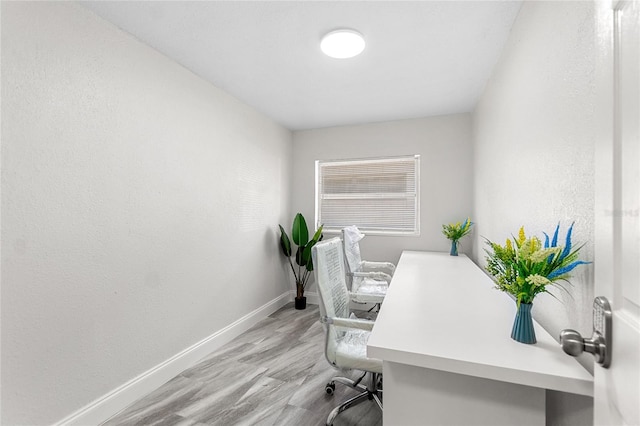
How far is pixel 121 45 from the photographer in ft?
5.78

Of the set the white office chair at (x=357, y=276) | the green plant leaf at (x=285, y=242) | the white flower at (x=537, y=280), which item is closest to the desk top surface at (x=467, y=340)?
the white flower at (x=537, y=280)

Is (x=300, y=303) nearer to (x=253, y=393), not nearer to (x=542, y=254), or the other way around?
(x=253, y=393)

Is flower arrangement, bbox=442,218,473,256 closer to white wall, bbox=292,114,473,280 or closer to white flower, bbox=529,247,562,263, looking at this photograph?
white wall, bbox=292,114,473,280

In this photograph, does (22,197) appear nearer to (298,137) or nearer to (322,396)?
(322,396)

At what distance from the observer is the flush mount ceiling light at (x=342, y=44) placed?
173 centimetres

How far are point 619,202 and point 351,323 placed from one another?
1152 mm

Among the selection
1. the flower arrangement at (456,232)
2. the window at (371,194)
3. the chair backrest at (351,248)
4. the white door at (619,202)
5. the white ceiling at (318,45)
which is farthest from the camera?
the window at (371,194)

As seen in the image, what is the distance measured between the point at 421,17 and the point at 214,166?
1939mm

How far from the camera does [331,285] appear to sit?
1.68 meters

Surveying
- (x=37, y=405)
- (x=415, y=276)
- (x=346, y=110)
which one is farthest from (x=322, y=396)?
(x=346, y=110)

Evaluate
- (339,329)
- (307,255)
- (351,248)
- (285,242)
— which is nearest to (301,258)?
(307,255)

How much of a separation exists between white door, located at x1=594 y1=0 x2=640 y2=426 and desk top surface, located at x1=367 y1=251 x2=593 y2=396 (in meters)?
0.17

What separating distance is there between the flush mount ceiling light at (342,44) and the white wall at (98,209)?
1.20 m

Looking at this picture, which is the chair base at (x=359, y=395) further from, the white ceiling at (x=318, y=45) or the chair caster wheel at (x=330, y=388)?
the white ceiling at (x=318, y=45)
